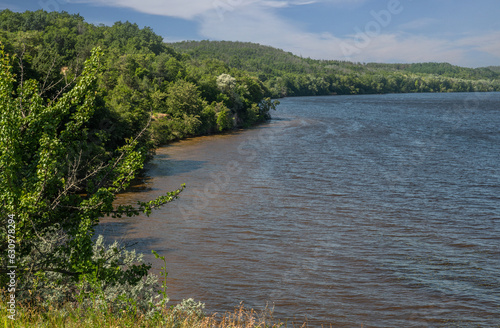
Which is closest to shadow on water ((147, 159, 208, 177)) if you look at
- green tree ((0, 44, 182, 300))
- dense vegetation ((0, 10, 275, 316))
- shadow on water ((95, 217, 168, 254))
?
shadow on water ((95, 217, 168, 254))

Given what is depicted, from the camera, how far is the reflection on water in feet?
44.7

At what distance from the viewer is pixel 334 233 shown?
19641mm

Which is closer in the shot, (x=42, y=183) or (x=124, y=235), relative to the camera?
(x=42, y=183)

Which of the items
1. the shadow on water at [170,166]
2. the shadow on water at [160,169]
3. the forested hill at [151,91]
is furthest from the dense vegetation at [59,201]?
the shadow on water at [170,166]

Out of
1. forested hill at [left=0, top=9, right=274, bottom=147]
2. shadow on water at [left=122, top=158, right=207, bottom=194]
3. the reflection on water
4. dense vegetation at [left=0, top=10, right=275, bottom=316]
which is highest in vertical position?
forested hill at [left=0, top=9, right=274, bottom=147]

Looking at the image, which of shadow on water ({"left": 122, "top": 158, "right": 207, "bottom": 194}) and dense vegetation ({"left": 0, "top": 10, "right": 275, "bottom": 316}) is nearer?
dense vegetation ({"left": 0, "top": 10, "right": 275, "bottom": 316})

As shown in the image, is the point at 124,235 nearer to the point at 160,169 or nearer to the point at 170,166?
the point at 160,169

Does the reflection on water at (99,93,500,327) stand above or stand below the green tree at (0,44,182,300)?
below

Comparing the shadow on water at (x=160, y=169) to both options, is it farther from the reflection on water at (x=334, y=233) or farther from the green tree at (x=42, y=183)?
the green tree at (x=42, y=183)

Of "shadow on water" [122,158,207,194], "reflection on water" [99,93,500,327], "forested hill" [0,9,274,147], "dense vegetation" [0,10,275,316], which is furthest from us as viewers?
"forested hill" [0,9,274,147]

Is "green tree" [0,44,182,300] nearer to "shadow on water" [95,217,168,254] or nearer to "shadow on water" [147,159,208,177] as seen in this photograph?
"shadow on water" [95,217,168,254]

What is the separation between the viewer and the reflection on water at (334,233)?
13633mm

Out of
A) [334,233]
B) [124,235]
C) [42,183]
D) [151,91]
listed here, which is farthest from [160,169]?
[151,91]

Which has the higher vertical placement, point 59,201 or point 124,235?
point 59,201
